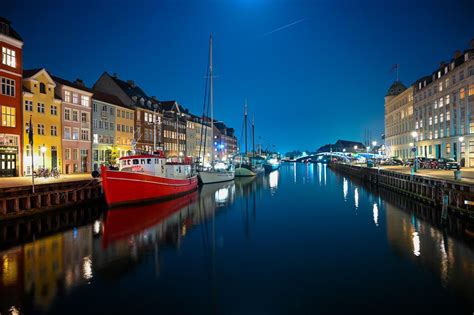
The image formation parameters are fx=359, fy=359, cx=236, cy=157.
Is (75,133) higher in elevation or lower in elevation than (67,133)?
higher

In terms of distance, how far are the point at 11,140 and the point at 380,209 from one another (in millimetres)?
35746

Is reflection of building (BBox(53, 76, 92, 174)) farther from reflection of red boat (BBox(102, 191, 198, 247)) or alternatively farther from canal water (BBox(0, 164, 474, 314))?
canal water (BBox(0, 164, 474, 314))

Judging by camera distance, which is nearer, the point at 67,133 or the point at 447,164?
the point at 67,133

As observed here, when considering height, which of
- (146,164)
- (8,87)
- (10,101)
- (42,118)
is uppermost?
(8,87)

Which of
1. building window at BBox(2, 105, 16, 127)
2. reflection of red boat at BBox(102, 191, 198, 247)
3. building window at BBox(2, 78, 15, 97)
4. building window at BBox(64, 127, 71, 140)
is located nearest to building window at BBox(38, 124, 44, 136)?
building window at BBox(64, 127, 71, 140)

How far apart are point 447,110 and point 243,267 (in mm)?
61859

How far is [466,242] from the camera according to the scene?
18.0 m

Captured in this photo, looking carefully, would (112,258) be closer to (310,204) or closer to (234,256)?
(234,256)

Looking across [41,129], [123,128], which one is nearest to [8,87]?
[41,129]

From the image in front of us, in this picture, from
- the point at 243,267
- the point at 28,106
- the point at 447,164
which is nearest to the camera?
the point at 243,267

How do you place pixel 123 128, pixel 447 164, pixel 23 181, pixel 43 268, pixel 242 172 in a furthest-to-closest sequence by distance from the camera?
pixel 242 172 → pixel 123 128 → pixel 447 164 → pixel 23 181 → pixel 43 268

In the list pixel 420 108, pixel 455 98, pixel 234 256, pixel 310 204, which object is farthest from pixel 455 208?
pixel 420 108

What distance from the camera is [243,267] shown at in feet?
49.5

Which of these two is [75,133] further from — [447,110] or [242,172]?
[447,110]
